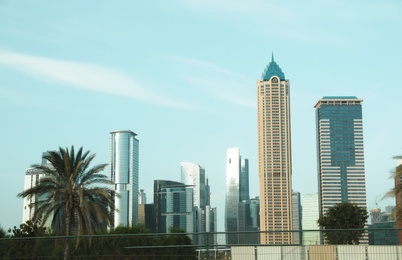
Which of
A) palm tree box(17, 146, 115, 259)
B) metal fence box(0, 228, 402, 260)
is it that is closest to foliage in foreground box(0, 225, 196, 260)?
metal fence box(0, 228, 402, 260)

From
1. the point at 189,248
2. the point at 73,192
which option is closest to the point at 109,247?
the point at 189,248

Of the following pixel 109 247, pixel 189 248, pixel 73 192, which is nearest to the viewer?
pixel 189 248

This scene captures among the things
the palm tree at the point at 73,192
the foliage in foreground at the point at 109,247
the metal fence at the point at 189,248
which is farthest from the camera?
the palm tree at the point at 73,192

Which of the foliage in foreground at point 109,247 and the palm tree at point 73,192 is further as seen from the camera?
the palm tree at point 73,192

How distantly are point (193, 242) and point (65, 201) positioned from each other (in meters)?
14.1

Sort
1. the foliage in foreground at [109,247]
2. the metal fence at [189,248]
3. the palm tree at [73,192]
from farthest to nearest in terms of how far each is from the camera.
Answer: the palm tree at [73,192], the foliage in foreground at [109,247], the metal fence at [189,248]

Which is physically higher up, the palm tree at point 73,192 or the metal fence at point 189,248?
the palm tree at point 73,192

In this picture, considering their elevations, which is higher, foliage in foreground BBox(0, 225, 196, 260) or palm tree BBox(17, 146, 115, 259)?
palm tree BBox(17, 146, 115, 259)

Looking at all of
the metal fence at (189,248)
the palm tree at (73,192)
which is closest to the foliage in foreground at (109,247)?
the metal fence at (189,248)

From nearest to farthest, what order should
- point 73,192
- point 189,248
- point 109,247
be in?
point 189,248, point 109,247, point 73,192

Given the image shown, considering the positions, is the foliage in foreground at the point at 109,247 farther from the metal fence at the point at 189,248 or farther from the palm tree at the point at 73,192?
the palm tree at the point at 73,192

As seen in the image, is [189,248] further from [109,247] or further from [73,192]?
[73,192]

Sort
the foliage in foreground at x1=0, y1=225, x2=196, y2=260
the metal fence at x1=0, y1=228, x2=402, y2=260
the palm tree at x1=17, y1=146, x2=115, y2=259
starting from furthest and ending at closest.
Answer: the palm tree at x1=17, y1=146, x2=115, y2=259 < the foliage in foreground at x1=0, y1=225, x2=196, y2=260 < the metal fence at x1=0, y1=228, x2=402, y2=260

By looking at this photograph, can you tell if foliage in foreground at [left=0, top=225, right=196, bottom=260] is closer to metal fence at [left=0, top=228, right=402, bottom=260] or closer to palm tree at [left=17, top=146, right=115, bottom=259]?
metal fence at [left=0, top=228, right=402, bottom=260]
